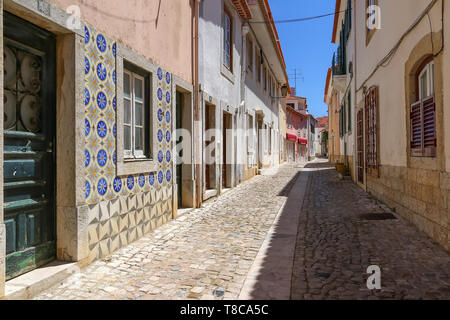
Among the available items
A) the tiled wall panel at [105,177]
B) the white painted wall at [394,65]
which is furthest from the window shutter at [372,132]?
the tiled wall panel at [105,177]

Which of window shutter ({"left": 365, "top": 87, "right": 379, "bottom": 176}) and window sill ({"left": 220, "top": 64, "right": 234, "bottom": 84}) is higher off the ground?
window sill ({"left": 220, "top": 64, "right": 234, "bottom": 84})

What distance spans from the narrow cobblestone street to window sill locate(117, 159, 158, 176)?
94 cm

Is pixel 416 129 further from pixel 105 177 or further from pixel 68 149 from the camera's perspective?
pixel 68 149

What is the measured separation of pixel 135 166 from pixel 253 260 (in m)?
1.99

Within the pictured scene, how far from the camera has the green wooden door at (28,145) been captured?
2922 mm

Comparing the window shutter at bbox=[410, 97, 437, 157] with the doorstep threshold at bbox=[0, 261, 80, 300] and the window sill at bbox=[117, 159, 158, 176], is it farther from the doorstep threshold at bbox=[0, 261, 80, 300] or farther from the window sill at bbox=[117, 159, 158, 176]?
the doorstep threshold at bbox=[0, 261, 80, 300]

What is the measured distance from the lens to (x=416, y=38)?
5020 millimetres

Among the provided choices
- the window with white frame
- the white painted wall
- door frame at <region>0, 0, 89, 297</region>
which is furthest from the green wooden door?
the white painted wall

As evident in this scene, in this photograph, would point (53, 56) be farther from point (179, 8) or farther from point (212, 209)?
point (212, 209)

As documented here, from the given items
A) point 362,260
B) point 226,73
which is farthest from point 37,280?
point 226,73

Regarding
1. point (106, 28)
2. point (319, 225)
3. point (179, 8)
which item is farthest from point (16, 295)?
point (179, 8)

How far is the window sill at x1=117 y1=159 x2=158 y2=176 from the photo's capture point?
14.0 feet

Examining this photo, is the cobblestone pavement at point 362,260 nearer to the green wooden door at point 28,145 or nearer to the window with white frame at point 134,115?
the green wooden door at point 28,145

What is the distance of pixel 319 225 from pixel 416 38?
3152 mm
